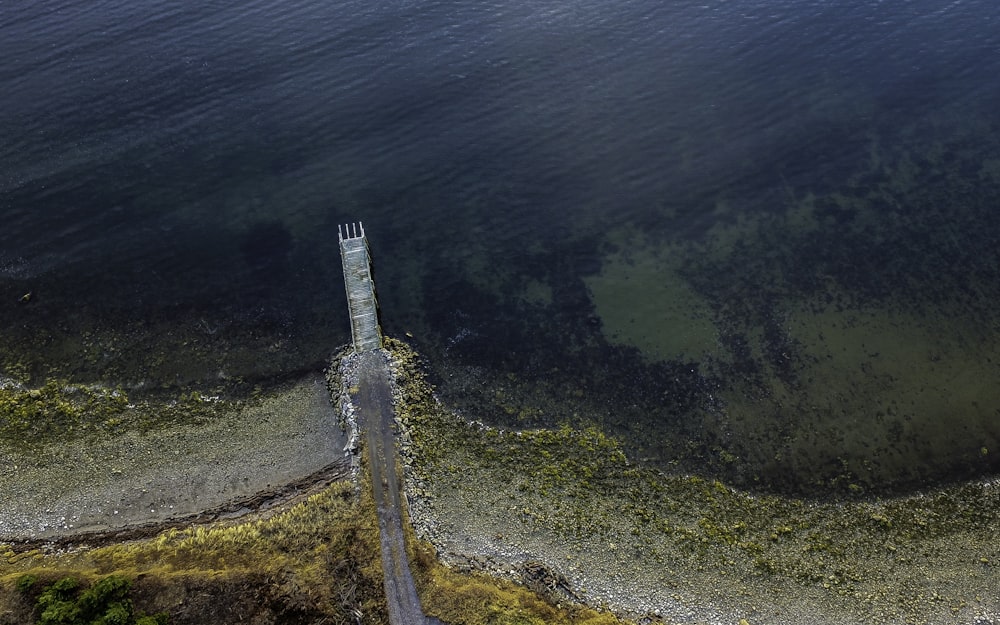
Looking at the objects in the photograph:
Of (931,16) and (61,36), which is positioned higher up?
(61,36)

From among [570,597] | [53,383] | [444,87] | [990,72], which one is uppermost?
[444,87]

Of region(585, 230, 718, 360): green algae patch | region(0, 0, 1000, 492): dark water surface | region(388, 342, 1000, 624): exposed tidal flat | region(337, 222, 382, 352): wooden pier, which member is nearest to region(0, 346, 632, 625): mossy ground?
region(388, 342, 1000, 624): exposed tidal flat

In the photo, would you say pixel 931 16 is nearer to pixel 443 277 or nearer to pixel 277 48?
pixel 443 277

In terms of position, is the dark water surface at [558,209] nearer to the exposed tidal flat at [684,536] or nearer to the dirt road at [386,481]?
the exposed tidal flat at [684,536]

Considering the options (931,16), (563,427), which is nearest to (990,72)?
(931,16)

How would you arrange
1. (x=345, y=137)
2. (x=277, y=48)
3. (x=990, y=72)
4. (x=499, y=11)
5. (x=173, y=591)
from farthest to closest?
1. (x=499, y=11)
2. (x=277, y=48)
3. (x=990, y=72)
4. (x=345, y=137)
5. (x=173, y=591)

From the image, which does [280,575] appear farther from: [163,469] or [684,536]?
[684,536]

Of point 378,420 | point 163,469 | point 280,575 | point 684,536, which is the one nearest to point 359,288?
point 378,420

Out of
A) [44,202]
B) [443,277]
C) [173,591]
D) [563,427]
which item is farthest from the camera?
[44,202]
